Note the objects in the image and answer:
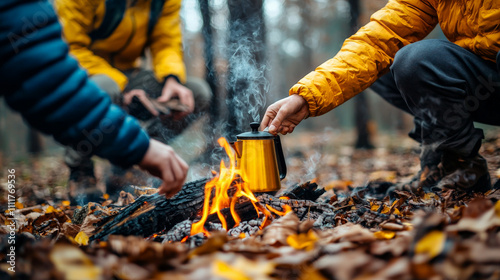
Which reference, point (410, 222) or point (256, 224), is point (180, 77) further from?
point (410, 222)

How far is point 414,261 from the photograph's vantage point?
0.95m

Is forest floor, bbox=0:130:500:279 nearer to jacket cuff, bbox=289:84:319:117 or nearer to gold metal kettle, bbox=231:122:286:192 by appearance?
gold metal kettle, bbox=231:122:286:192

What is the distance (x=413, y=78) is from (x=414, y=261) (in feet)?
5.44


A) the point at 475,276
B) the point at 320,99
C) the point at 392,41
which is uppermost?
the point at 392,41

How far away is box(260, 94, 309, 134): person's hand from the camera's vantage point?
2119 millimetres

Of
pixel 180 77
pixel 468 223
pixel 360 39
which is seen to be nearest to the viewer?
pixel 468 223

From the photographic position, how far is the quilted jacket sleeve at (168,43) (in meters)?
3.59

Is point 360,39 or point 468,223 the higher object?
point 360,39

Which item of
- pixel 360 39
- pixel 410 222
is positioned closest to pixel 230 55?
pixel 360 39

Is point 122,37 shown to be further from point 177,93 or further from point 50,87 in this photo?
point 50,87

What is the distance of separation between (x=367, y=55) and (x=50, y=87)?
6.61 ft

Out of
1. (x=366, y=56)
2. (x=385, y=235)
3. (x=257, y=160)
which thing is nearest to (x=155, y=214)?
(x=257, y=160)

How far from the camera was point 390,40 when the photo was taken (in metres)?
2.43

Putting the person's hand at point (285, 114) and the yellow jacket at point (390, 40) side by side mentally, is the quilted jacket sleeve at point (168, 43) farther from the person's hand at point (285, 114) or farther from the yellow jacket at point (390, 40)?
the yellow jacket at point (390, 40)
